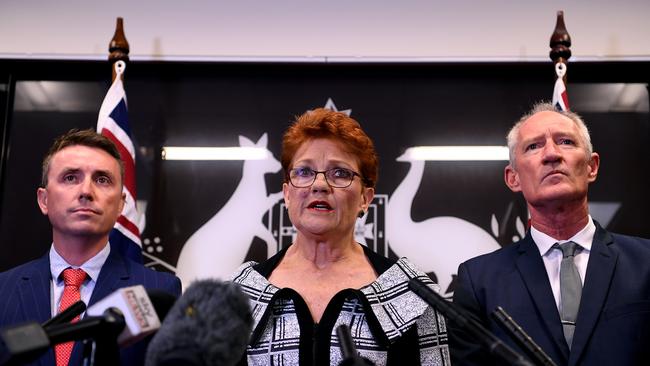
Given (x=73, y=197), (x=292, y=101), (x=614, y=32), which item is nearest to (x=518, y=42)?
(x=614, y=32)

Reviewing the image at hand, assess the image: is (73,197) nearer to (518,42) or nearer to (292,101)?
(292,101)

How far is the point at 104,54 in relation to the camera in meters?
3.56

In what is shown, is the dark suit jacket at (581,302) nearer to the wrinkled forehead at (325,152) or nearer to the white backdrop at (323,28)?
the wrinkled forehead at (325,152)

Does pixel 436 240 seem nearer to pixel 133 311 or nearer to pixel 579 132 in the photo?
pixel 579 132

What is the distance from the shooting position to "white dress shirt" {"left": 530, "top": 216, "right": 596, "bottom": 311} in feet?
7.33

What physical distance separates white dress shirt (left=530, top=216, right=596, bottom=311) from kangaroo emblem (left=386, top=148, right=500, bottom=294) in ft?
3.02

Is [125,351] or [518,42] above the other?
[518,42]

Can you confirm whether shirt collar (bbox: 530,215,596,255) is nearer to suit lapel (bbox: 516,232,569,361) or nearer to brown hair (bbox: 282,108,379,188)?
suit lapel (bbox: 516,232,569,361)

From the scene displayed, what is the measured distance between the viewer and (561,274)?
2.21 metres

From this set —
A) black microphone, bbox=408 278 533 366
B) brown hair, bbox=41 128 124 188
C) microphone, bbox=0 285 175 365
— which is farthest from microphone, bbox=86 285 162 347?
brown hair, bbox=41 128 124 188

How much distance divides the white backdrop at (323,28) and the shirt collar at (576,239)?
1.41 metres

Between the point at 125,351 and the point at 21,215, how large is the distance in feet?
5.26

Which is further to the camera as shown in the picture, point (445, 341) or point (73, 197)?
point (73, 197)

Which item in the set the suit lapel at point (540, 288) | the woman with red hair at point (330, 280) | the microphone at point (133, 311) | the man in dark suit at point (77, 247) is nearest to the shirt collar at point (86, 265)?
the man in dark suit at point (77, 247)
